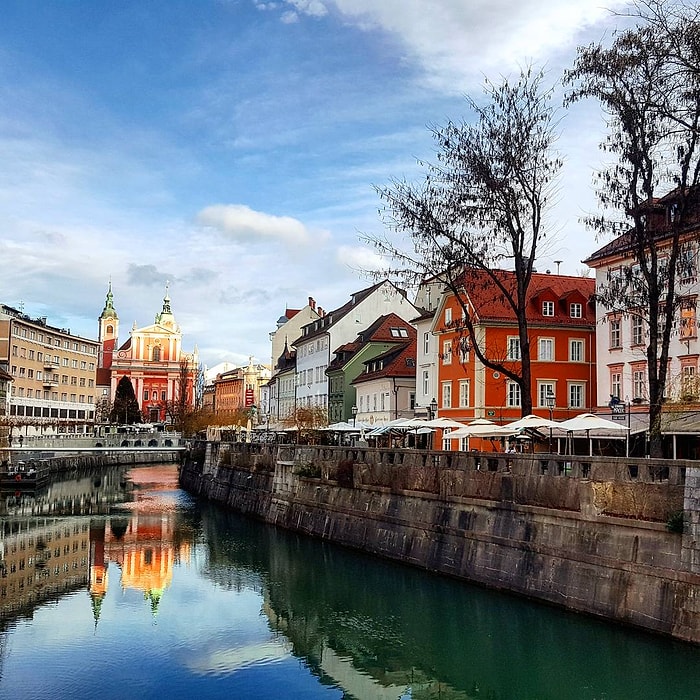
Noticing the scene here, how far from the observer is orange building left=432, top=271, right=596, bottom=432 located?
45.6 meters

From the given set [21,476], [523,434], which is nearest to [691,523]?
[523,434]

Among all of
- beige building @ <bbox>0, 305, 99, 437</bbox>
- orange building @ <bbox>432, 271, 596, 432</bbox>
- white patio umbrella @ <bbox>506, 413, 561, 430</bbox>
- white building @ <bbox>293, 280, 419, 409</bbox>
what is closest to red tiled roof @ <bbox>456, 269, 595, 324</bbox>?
orange building @ <bbox>432, 271, 596, 432</bbox>

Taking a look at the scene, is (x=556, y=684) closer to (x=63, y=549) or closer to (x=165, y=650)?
(x=165, y=650)

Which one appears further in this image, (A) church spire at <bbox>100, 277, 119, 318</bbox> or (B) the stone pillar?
(A) church spire at <bbox>100, 277, 119, 318</bbox>

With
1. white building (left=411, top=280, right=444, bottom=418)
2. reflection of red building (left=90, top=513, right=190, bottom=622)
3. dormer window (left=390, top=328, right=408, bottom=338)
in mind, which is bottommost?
reflection of red building (left=90, top=513, right=190, bottom=622)

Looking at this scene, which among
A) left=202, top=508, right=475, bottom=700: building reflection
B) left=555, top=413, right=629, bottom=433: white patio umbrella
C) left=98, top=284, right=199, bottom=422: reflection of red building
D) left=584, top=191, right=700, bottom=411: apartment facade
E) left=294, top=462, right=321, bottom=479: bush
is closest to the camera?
left=202, top=508, right=475, bottom=700: building reflection

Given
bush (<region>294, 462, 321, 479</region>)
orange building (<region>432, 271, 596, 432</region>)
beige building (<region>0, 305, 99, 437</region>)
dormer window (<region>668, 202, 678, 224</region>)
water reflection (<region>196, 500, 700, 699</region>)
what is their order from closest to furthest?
water reflection (<region>196, 500, 700, 699</region>)
dormer window (<region>668, 202, 678, 224</region>)
bush (<region>294, 462, 321, 479</region>)
orange building (<region>432, 271, 596, 432</region>)
beige building (<region>0, 305, 99, 437</region>)

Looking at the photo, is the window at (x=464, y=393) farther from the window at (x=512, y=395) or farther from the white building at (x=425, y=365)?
the white building at (x=425, y=365)

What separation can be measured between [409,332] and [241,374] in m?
110

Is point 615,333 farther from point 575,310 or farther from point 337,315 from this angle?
point 337,315

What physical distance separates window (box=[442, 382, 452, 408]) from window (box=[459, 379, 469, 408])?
108 centimetres

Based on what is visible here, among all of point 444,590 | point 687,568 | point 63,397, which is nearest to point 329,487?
point 444,590

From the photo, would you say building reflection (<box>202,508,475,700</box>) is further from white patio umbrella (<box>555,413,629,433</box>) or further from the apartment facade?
the apartment facade

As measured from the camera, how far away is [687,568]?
1845 cm
